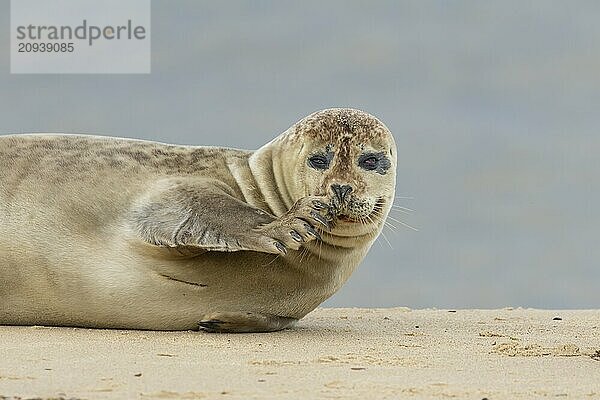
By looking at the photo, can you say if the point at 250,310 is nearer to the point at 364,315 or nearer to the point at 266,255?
the point at 266,255

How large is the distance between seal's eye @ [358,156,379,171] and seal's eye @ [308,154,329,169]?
0.21 metres

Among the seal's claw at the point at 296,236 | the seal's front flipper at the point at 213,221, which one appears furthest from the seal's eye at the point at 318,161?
the seal's claw at the point at 296,236

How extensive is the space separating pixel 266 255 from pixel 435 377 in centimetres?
222

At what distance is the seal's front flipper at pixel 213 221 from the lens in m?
6.50

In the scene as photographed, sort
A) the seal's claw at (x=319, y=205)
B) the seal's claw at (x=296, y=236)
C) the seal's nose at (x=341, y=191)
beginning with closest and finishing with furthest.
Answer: the seal's claw at (x=296, y=236) < the seal's claw at (x=319, y=205) < the seal's nose at (x=341, y=191)

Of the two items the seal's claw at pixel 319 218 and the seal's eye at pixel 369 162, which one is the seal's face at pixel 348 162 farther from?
the seal's claw at pixel 319 218

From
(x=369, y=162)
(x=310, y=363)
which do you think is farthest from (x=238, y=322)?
(x=310, y=363)

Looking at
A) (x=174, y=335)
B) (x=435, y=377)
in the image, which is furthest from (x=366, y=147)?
(x=435, y=377)

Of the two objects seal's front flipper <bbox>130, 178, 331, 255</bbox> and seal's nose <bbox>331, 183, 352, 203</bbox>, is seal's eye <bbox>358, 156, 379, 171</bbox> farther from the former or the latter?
seal's front flipper <bbox>130, 178, 331, 255</bbox>

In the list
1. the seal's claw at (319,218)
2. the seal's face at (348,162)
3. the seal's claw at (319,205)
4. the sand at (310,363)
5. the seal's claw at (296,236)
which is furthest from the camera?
the seal's face at (348,162)

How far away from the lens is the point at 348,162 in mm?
7137

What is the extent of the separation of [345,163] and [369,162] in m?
0.19

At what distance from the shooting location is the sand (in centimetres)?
488

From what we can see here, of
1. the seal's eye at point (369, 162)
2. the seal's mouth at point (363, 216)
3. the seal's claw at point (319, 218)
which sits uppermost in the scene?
the seal's eye at point (369, 162)
